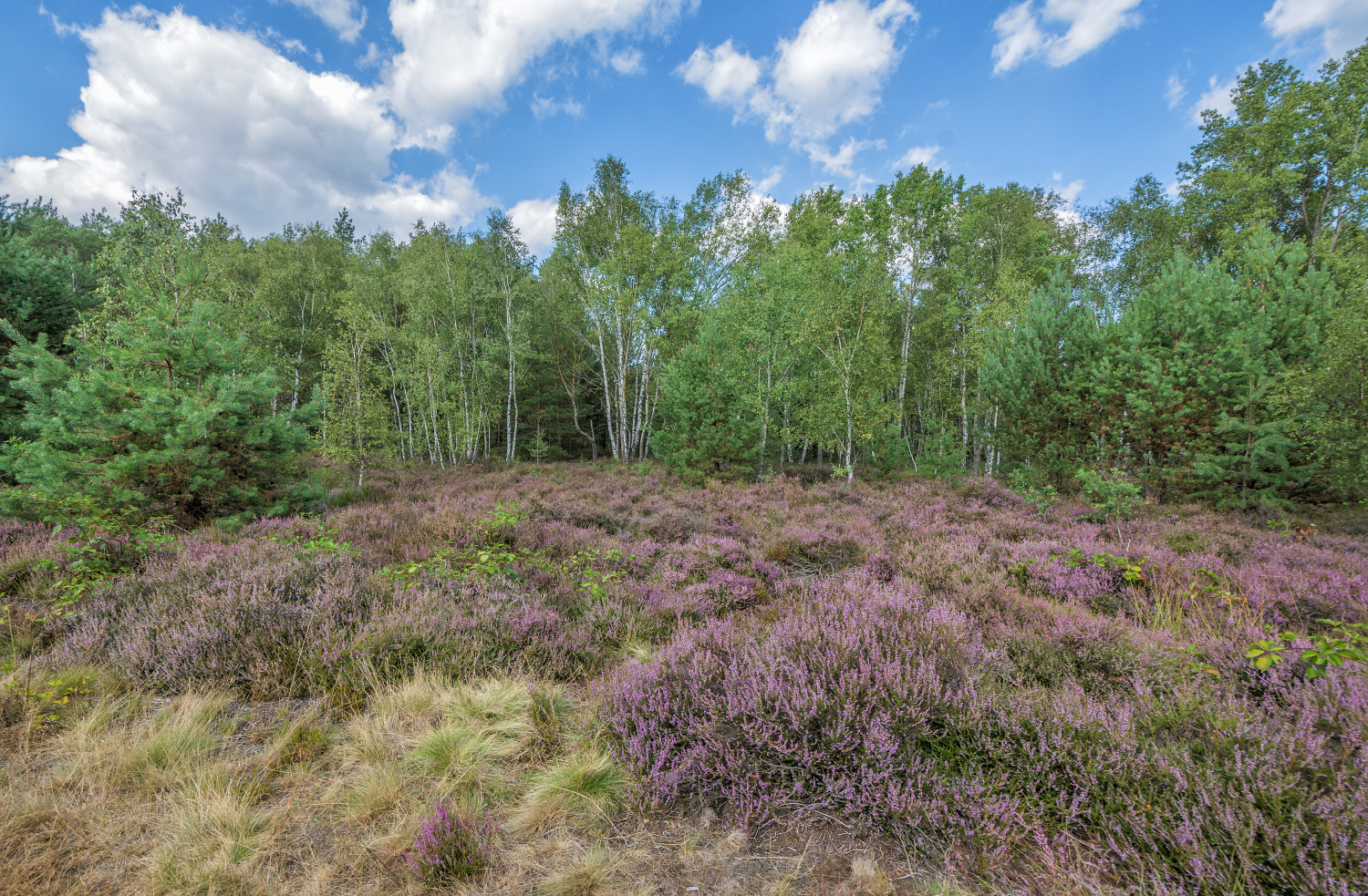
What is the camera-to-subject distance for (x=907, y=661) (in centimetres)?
256

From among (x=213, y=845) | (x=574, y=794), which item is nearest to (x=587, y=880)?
(x=574, y=794)

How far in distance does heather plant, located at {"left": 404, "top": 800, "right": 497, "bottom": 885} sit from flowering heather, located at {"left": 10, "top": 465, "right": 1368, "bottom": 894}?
750mm

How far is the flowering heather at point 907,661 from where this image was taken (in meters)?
1.73

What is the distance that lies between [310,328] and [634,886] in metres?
30.0

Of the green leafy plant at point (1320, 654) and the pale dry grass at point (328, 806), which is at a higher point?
the green leafy plant at point (1320, 654)

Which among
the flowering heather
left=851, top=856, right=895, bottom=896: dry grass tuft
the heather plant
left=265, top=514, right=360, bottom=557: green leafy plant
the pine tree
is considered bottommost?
left=851, top=856, right=895, bottom=896: dry grass tuft

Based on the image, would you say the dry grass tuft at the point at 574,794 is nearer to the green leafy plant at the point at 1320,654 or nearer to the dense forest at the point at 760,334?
the green leafy plant at the point at 1320,654

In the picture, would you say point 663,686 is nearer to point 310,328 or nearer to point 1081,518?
point 1081,518

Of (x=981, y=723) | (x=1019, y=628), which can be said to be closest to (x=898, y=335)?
(x=1019, y=628)

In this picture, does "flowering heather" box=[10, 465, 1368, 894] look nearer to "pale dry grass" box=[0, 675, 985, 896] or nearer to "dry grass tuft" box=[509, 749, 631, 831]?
"dry grass tuft" box=[509, 749, 631, 831]

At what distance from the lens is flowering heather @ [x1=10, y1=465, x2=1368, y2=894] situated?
1.73m

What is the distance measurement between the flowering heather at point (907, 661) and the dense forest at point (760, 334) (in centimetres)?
217

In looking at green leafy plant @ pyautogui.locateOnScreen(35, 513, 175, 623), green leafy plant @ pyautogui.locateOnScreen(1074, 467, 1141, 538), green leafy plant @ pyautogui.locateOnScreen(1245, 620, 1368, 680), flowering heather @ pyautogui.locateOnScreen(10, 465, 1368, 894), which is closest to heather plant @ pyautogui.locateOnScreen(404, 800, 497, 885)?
flowering heather @ pyautogui.locateOnScreen(10, 465, 1368, 894)

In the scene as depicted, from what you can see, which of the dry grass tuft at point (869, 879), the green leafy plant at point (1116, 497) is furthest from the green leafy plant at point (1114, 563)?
the dry grass tuft at point (869, 879)
